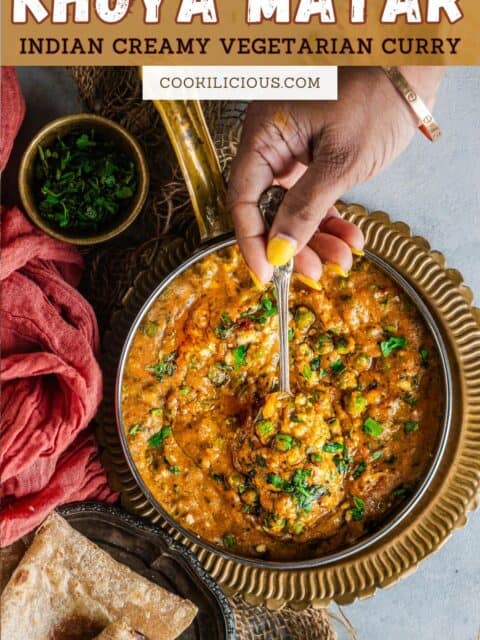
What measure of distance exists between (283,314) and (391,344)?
0.27 metres

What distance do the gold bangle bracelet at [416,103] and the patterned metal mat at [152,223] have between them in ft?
1.36

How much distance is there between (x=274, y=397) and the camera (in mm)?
1685

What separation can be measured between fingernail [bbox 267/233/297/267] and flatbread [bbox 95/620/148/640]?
870mm

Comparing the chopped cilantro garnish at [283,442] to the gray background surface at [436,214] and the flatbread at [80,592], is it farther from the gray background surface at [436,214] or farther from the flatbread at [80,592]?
the gray background surface at [436,214]

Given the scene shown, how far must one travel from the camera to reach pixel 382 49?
1499 mm

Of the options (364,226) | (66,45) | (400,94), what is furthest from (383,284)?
(66,45)

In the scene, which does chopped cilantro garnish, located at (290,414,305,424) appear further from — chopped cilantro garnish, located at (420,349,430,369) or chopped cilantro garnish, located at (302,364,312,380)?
chopped cilantro garnish, located at (420,349,430,369)

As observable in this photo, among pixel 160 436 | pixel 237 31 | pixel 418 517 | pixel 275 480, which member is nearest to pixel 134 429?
pixel 160 436

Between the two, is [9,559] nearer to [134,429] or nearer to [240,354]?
[134,429]

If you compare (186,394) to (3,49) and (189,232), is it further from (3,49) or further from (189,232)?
(3,49)

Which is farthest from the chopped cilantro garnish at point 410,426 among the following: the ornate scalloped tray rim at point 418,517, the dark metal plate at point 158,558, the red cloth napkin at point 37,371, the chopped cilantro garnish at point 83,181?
the chopped cilantro garnish at point 83,181

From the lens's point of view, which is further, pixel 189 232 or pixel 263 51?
pixel 189 232

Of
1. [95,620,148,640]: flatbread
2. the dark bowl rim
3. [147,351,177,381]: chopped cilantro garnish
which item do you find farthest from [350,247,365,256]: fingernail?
[95,620,148,640]: flatbread

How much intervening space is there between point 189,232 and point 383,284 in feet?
1.56
